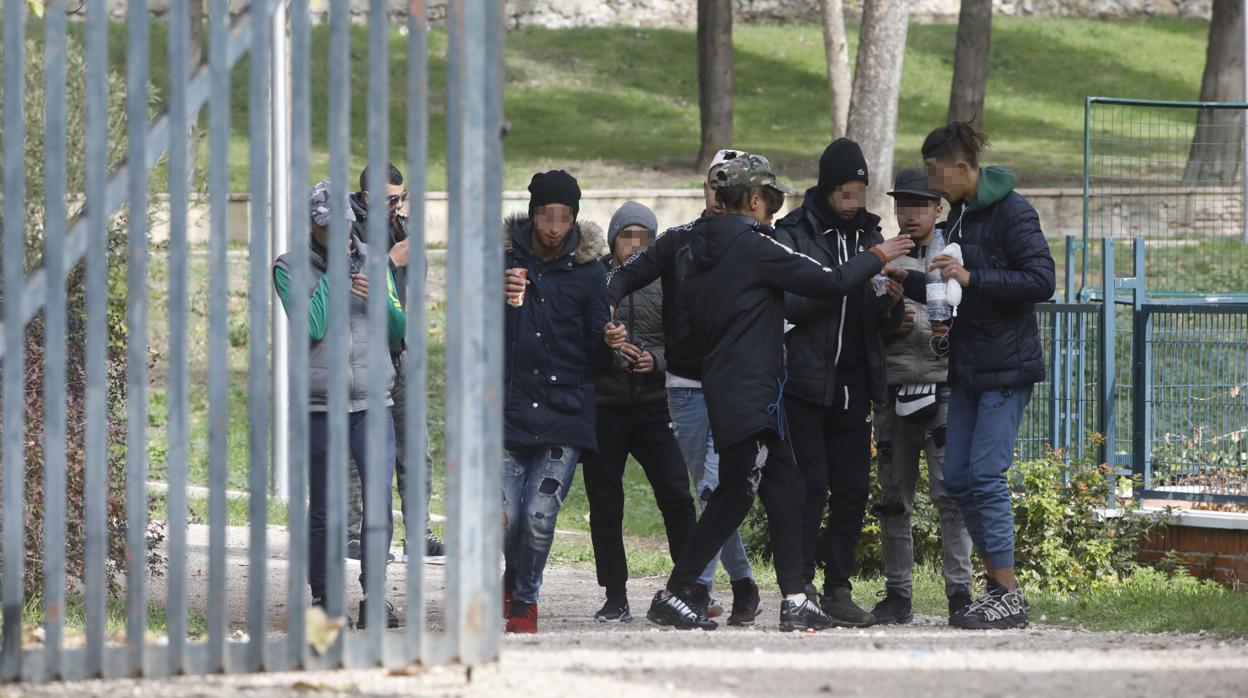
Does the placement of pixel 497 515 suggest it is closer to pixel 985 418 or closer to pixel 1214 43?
pixel 985 418

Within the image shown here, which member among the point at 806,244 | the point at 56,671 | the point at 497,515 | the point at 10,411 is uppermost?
the point at 806,244

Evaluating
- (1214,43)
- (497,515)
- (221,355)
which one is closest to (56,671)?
(221,355)

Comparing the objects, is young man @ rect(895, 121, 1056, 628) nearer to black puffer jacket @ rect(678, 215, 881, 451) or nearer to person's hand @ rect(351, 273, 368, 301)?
black puffer jacket @ rect(678, 215, 881, 451)

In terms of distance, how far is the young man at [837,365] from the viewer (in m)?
6.45

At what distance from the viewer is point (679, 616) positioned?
21.2ft

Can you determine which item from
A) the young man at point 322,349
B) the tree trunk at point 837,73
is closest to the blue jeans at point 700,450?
the young man at point 322,349

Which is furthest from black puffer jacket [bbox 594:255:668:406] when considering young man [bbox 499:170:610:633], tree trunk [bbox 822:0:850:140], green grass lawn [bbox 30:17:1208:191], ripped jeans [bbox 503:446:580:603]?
green grass lawn [bbox 30:17:1208:191]

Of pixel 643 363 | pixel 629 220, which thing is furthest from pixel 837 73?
pixel 643 363

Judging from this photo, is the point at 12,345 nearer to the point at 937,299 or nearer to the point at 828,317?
the point at 828,317

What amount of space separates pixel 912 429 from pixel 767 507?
83 centimetres

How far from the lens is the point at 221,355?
13.6 ft

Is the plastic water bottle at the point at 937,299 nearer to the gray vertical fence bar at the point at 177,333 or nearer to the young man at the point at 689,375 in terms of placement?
the young man at the point at 689,375

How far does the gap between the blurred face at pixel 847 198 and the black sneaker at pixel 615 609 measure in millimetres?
1825

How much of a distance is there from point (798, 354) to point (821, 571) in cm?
281
